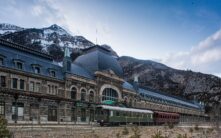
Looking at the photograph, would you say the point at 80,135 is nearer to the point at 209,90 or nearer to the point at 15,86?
the point at 15,86

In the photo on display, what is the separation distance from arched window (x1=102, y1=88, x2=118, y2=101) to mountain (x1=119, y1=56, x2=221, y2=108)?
76.1m

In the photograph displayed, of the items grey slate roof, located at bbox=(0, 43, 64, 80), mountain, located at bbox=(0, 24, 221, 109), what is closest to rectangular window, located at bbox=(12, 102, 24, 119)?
grey slate roof, located at bbox=(0, 43, 64, 80)

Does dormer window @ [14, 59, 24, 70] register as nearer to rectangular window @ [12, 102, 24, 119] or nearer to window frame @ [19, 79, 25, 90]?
window frame @ [19, 79, 25, 90]

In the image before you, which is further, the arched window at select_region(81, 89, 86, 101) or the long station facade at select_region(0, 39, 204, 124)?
the arched window at select_region(81, 89, 86, 101)

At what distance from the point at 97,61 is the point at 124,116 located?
50.8ft

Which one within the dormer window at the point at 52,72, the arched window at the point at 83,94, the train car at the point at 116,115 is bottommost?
the train car at the point at 116,115

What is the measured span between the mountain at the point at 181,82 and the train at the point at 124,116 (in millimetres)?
78855

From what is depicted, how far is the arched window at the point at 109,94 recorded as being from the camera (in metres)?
59.4

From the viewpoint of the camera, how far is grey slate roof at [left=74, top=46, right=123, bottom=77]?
59594mm

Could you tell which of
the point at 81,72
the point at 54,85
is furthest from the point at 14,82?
the point at 81,72

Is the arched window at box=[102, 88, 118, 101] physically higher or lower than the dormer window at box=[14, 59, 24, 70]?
lower

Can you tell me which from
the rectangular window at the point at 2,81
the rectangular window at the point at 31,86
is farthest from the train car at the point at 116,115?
the rectangular window at the point at 2,81

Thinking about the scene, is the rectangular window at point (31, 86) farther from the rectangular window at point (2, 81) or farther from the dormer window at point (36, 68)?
the rectangular window at point (2, 81)

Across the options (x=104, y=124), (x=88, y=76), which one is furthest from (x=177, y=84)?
(x=104, y=124)
